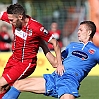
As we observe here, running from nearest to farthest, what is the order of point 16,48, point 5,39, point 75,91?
point 75,91 → point 16,48 → point 5,39

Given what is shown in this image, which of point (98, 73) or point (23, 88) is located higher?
point (23, 88)

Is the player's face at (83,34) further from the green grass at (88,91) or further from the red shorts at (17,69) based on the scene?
the green grass at (88,91)

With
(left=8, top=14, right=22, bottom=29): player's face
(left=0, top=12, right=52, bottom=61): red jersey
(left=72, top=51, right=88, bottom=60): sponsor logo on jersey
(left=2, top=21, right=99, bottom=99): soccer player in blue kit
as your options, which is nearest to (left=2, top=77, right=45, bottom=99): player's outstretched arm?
(left=2, top=21, right=99, bottom=99): soccer player in blue kit

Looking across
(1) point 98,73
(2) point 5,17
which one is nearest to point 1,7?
(1) point 98,73

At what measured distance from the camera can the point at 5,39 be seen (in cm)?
1585

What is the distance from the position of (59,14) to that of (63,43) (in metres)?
1.12

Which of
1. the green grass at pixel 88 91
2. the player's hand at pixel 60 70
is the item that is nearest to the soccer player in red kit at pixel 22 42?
the player's hand at pixel 60 70

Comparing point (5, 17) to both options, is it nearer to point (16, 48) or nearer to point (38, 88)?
point (16, 48)

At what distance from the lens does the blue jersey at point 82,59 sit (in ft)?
22.9

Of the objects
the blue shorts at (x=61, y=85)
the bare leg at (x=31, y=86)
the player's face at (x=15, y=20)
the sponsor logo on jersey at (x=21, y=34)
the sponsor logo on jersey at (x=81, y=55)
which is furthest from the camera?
the sponsor logo on jersey at (x=21, y=34)

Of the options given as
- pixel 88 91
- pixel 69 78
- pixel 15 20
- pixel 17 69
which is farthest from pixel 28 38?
pixel 88 91

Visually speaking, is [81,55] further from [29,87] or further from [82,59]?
[29,87]

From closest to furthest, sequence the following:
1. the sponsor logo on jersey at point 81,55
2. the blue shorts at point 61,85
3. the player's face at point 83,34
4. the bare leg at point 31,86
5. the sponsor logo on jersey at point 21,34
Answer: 1. the blue shorts at point 61,85
2. the bare leg at point 31,86
3. the sponsor logo on jersey at point 81,55
4. the player's face at point 83,34
5. the sponsor logo on jersey at point 21,34

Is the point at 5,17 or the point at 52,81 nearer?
the point at 52,81
